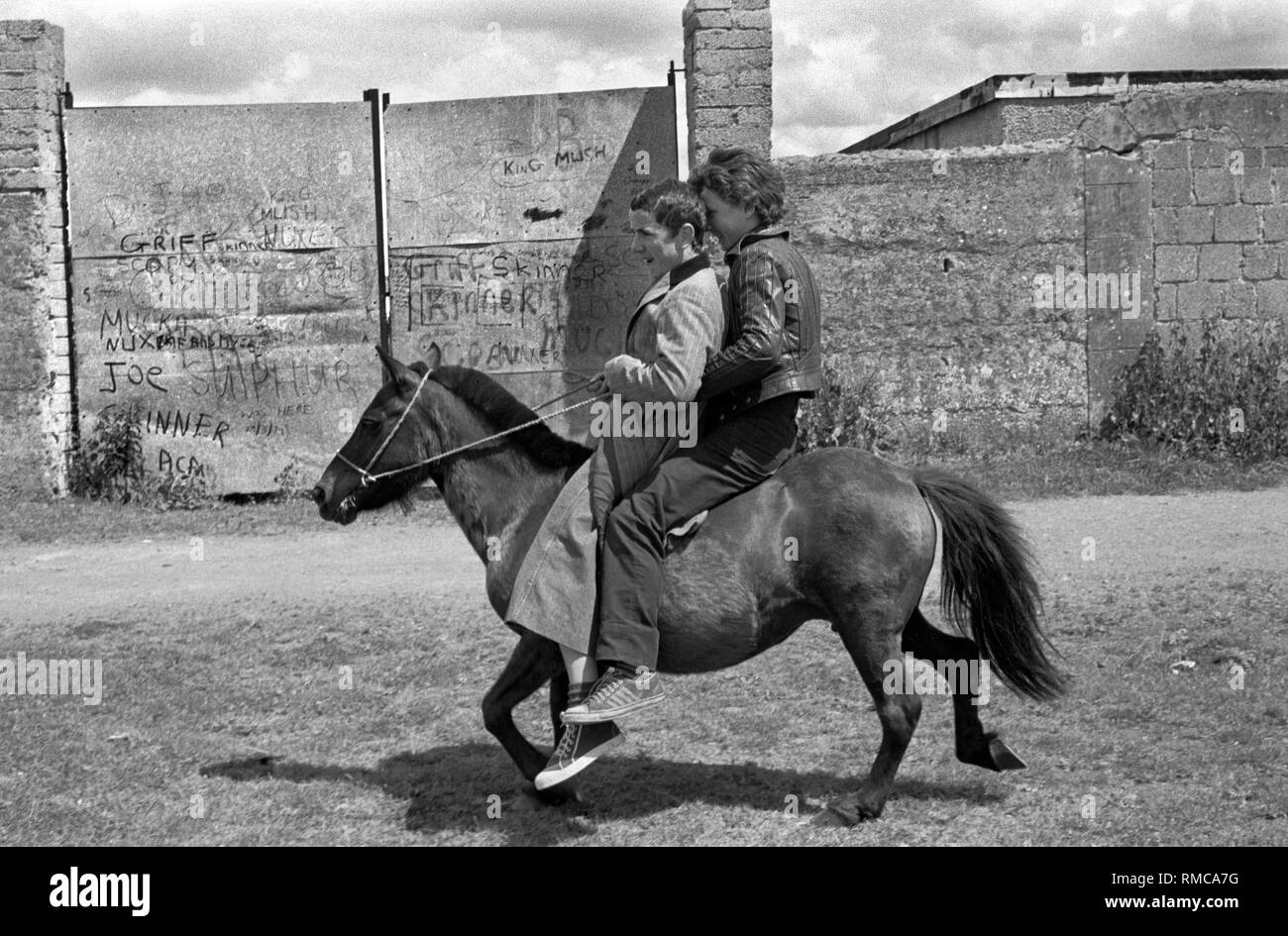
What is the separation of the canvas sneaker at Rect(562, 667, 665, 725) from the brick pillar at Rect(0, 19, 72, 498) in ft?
28.7

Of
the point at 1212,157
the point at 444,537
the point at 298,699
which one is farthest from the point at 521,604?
the point at 1212,157

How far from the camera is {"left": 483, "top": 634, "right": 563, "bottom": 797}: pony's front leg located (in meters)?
5.03

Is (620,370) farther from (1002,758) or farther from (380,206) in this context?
(380,206)

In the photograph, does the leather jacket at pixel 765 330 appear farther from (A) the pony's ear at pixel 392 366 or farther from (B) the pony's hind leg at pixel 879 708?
(A) the pony's ear at pixel 392 366

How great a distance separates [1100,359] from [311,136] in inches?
283

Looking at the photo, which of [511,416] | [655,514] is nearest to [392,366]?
[511,416]

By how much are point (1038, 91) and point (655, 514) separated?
51.6 ft

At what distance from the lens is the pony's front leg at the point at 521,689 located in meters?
5.03

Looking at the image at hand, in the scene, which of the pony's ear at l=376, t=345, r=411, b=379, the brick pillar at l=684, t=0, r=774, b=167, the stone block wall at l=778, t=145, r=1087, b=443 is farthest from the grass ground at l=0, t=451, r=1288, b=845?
the brick pillar at l=684, t=0, r=774, b=167

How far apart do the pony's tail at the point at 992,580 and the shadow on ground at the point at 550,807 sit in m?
0.49

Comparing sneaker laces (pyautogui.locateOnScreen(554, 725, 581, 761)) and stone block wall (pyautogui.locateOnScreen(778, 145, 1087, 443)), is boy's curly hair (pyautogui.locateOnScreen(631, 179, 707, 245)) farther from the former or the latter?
stone block wall (pyautogui.locateOnScreen(778, 145, 1087, 443))

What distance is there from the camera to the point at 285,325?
40.3ft

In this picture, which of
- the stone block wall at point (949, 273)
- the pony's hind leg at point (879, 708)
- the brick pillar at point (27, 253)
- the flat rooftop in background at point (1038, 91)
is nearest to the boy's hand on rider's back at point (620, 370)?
A: the pony's hind leg at point (879, 708)

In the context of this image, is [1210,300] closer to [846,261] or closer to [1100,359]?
[1100,359]
